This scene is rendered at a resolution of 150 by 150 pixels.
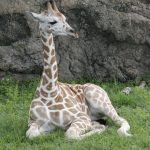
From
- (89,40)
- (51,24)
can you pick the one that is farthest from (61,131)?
(89,40)

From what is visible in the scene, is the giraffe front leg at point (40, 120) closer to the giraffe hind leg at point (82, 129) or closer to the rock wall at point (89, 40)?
the giraffe hind leg at point (82, 129)

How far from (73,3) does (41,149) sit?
4225mm

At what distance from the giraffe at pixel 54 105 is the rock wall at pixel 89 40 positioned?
2.42 metres

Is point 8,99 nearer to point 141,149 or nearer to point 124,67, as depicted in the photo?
point 124,67

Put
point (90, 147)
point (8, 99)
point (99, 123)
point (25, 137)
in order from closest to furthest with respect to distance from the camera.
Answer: point (90, 147) < point (25, 137) < point (99, 123) < point (8, 99)

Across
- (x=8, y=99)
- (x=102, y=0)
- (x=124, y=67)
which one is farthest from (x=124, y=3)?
(x=8, y=99)

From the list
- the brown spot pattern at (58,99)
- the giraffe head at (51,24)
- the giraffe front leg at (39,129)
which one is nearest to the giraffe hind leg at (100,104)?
the brown spot pattern at (58,99)

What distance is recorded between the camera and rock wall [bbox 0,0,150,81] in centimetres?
1055

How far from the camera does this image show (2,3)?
10.4 meters

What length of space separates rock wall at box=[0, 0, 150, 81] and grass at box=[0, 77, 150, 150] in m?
0.31

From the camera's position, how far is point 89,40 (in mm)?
10969

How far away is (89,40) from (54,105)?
127 inches

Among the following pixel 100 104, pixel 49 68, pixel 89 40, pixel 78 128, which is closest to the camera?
pixel 78 128

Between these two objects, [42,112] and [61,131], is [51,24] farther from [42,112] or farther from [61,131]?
[61,131]
